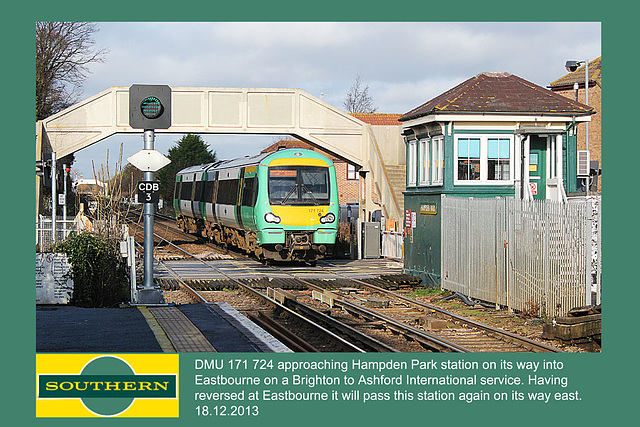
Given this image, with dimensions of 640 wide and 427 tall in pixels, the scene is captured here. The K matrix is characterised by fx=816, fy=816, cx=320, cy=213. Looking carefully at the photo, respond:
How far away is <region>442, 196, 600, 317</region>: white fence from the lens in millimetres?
12695

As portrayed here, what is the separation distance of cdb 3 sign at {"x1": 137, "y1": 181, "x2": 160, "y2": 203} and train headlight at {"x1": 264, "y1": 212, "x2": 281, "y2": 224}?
9.33m

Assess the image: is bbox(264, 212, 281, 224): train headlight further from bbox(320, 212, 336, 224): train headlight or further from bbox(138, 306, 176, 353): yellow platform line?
bbox(138, 306, 176, 353): yellow platform line

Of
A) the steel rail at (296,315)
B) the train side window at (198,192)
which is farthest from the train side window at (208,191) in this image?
the steel rail at (296,315)

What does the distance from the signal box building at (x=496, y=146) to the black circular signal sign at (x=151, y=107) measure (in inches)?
261

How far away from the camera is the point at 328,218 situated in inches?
942

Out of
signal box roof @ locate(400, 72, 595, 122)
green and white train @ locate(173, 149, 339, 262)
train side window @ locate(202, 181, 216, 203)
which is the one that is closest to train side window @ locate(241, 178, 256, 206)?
green and white train @ locate(173, 149, 339, 262)

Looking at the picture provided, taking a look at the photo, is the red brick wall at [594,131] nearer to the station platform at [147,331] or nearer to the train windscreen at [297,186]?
the train windscreen at [297,186]

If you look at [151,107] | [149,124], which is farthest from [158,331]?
[151,107]

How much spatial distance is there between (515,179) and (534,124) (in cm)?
133

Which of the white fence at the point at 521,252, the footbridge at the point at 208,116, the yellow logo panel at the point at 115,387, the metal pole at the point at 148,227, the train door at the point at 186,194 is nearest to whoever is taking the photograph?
the yellow logo panel at the point at 115,387

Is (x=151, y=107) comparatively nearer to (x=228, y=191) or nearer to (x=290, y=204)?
(x=290, y=204)

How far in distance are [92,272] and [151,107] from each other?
3.49 metres

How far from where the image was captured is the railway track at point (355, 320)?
11.7 meters

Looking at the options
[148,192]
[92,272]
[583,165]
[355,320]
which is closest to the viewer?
[148,192]
